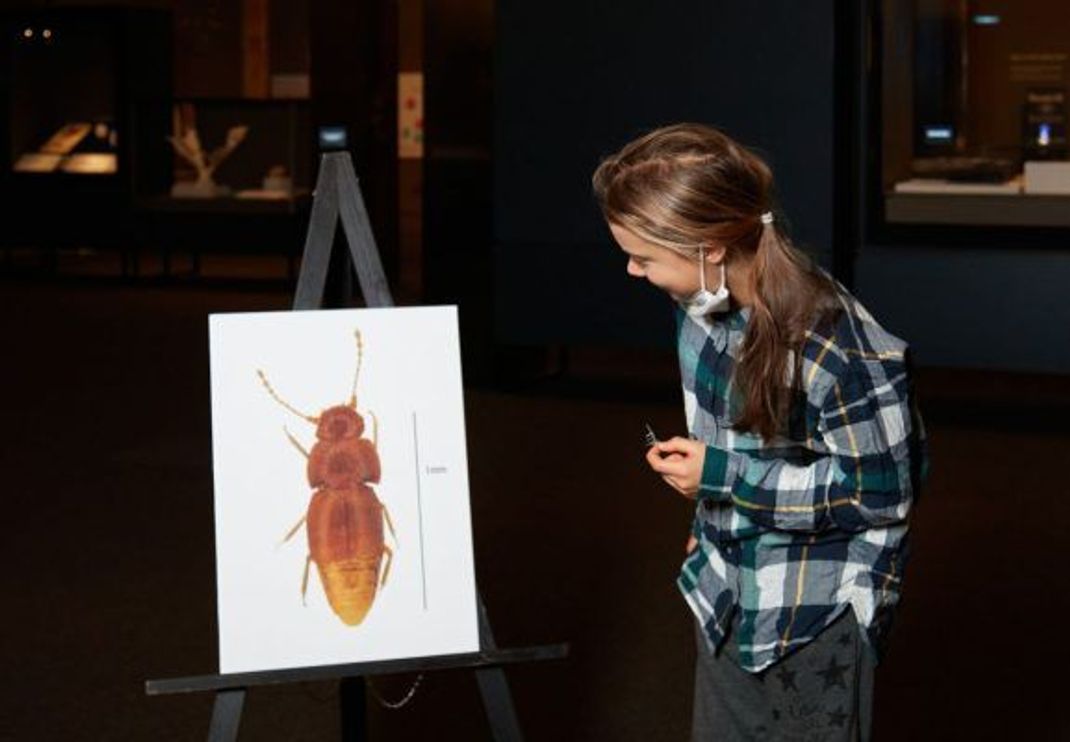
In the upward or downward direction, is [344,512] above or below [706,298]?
below

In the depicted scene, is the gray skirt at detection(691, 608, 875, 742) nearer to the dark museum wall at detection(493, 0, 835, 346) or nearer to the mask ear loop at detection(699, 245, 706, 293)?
the mask ear loop at detection(699, 245, 706, 293)

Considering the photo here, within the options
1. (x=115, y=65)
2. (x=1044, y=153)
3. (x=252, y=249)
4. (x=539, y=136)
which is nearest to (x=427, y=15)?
(x=539, y=136)

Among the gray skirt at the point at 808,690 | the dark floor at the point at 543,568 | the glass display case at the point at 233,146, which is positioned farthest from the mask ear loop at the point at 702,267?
the glass display case at the point at 233,146

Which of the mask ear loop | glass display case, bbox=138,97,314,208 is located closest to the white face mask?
the mask ear loop

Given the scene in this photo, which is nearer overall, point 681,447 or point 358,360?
point 681,447

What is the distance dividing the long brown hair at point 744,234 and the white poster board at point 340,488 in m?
0.69

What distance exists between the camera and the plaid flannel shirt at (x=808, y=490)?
8.23 feet

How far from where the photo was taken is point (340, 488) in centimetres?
314

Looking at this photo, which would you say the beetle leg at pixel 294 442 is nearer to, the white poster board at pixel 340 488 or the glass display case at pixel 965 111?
the white poster board at pixel 340 488

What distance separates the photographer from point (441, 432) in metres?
3.17

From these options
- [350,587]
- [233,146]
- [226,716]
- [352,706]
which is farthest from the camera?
[233,146]

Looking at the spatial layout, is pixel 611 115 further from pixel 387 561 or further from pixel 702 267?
pixel 702 267

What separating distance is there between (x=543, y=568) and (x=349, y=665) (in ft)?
9.99

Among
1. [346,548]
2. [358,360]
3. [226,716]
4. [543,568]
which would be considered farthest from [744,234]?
[543,568]
